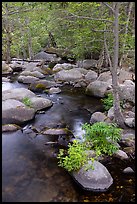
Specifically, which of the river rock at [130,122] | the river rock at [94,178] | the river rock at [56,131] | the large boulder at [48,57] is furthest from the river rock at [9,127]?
the large boulder at [48,57]

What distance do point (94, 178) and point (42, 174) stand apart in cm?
136

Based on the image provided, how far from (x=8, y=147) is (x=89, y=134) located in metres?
2.53

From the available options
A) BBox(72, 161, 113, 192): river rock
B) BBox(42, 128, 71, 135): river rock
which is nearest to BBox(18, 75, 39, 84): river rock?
BBox(42, 128, 71, 135): river rock

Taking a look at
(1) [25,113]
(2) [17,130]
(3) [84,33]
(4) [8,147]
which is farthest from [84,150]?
(3) [84,33]

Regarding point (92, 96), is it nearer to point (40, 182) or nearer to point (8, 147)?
point (8, 147)

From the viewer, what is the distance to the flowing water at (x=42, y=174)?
19.0ft

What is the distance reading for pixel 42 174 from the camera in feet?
21.7

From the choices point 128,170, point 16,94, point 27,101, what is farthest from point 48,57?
point 128,170

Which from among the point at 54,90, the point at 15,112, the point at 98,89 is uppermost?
the point at 98,89

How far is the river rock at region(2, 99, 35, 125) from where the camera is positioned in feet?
31.7

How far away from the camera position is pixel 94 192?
597cm

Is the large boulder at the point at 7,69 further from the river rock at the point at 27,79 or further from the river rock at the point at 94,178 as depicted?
the river rock at the point at 94,178

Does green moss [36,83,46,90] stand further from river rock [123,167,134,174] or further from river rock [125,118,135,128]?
river rock [123,167,134,174]

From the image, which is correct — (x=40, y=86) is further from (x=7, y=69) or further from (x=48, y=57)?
(x=48, y=57)
